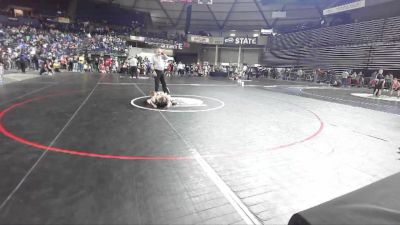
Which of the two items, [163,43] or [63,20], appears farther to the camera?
[163,43]

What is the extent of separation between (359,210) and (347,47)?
26.0m

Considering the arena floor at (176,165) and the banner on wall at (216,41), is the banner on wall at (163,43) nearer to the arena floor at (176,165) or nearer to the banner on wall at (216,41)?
the banner on wall at (216,41)

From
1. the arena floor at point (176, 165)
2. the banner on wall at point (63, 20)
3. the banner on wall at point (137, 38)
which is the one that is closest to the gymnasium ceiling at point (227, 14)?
the banner on wall at point (63, 20)

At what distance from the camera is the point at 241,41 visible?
35469mm

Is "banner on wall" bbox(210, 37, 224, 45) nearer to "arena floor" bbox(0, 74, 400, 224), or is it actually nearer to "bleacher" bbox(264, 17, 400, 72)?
"bleacher" bbox(264, 17, 400, 72)

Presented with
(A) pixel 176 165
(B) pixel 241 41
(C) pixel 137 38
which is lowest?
(A) pixel 176 165

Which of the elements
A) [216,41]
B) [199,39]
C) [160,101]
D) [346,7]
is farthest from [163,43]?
[160,101]

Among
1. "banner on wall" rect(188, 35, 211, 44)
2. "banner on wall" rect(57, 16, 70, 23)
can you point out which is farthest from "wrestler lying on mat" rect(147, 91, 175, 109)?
"banner on wall" rect(188, 35, 211, 44)

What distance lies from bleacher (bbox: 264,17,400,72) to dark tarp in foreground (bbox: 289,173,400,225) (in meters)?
22.3

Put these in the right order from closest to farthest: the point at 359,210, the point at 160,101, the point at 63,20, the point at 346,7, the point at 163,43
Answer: the point at 359,210
the point at 160,101
the point at 346,7
the point at 63,20
the point at 163,43

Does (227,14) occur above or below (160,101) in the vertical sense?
above

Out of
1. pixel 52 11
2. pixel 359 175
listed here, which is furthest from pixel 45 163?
pixel 52 11

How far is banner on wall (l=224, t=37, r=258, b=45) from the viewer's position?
3550cm

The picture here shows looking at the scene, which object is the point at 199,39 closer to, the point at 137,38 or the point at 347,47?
the point at 137,38
